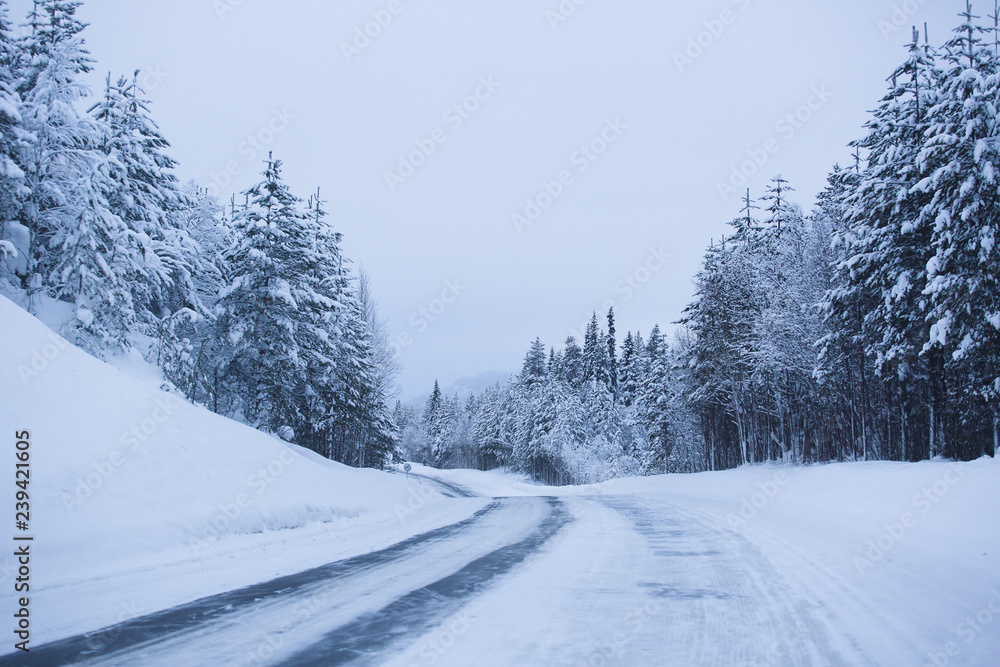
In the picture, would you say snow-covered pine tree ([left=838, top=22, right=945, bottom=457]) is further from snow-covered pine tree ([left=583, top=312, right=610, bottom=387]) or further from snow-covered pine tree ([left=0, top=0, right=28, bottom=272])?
snow-covered pine tree ([left=583, top=312, right=610, bottom=387])

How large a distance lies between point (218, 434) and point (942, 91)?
72.8 feet

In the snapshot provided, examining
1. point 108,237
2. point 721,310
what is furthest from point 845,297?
point 108,237

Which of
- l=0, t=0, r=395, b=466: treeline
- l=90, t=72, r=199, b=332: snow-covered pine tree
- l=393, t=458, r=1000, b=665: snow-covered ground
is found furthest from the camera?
l=90, t=72, r=199, b=332: snow-covered pine tree

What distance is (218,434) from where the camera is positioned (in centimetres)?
1338

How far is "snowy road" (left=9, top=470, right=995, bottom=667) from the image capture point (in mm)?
4195

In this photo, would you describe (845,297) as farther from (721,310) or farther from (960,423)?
(721,310)

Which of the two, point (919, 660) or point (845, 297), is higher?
point (845, 297)

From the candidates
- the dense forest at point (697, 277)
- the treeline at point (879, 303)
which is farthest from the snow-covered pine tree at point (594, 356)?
the dense forest at point (697, 277)

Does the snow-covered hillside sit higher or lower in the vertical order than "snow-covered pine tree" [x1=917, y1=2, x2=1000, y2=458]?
lower

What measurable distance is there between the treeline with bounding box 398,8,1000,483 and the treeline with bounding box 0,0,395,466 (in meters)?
19.1

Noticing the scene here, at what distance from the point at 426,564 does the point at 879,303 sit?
18.6 metres

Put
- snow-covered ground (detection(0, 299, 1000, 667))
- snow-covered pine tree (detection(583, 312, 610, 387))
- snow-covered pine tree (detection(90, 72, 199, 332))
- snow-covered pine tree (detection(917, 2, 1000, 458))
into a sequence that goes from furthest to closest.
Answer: snow-covered pine tree (detection(583, 312, 610, 387)), snow-covered pine tree (detection(90, 72, 199, 332)), snow-covered pine tree (detection(917, 2, 1000, 458)), snow-covered ground (detection(0, 299, 1000, 667))

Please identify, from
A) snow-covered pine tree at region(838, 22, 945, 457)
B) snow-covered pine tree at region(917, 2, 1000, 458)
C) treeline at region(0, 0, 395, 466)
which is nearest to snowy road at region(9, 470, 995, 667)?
snow-covered pine tree at region(917, 2, 1000, 458)

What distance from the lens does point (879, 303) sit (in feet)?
64.6
